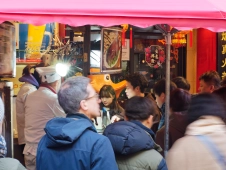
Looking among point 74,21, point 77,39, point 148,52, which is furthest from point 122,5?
point 148,52

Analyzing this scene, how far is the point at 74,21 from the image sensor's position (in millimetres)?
3402

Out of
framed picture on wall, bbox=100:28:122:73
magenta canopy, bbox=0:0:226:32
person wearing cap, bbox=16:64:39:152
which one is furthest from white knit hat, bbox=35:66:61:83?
magenta canopy, bbox=0:0:226:32

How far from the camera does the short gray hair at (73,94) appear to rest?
9.44ft

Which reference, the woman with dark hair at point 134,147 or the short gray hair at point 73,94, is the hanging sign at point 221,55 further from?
the short gray hair at point 73,94

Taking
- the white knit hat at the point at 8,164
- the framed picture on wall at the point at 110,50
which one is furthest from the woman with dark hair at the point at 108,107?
the white knit hat at the point at 8,164

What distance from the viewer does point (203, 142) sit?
2588 millimetres

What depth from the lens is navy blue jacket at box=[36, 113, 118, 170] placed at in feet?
8.77

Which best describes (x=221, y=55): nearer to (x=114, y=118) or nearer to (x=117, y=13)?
(x=114, y=118)

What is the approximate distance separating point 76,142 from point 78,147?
4 centimetres

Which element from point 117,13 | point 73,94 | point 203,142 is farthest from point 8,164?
point 117,13

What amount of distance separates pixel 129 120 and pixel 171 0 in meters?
1.11

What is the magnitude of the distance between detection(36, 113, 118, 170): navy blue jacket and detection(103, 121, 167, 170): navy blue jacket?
0.35 m

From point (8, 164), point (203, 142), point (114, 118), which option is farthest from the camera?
point (114, 118)

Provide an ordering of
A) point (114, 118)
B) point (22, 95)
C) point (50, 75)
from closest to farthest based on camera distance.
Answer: point (50, 75), point (114, 118), point (22, 95)
